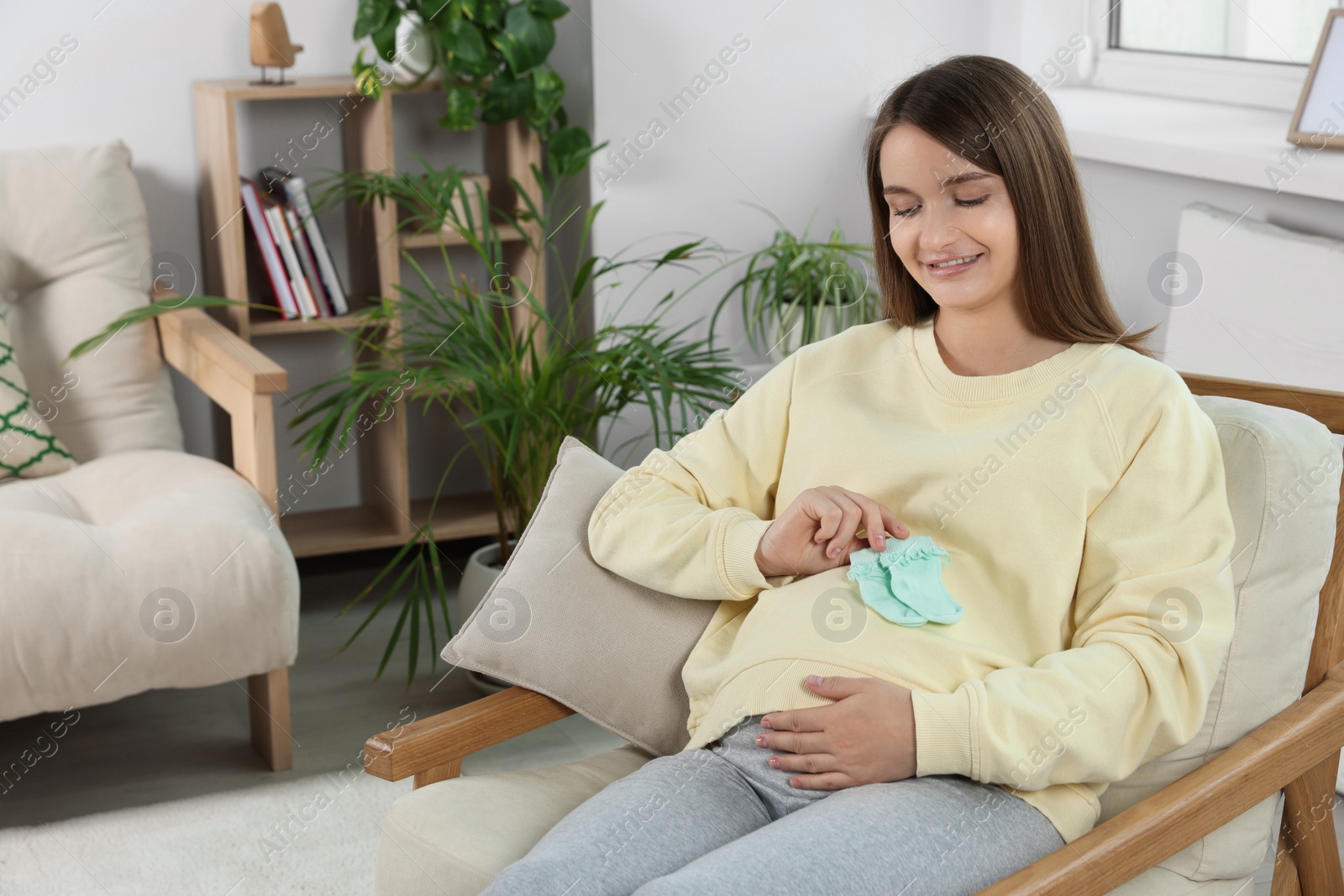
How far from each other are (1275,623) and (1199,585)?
0.16 m

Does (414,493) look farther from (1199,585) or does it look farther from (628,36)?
(1199,585)

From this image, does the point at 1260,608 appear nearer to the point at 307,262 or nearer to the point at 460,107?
the point at 460,107

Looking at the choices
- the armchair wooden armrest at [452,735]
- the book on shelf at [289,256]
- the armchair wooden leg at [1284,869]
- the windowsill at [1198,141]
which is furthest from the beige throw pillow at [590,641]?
the book on shelf at [289,256]

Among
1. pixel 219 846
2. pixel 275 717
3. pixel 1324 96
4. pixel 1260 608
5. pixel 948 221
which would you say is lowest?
pixel 219 846

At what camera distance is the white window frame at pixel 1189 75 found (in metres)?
2.36

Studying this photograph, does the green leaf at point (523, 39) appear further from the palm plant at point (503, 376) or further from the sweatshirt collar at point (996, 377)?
the sweatshirt collar at point (996, 377)

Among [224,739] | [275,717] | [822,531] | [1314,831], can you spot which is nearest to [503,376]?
[275,717]

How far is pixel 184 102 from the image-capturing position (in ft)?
9.09

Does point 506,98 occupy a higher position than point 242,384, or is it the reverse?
point 506,98

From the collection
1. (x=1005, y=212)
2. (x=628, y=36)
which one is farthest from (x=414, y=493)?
(x=1005, y=212)

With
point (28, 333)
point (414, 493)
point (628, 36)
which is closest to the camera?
point (28, 333)

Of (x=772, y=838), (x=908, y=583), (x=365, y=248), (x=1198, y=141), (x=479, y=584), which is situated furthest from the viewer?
(x=365, y=248)

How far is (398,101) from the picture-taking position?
2900 mm

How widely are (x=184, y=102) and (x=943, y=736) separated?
7.54ft
